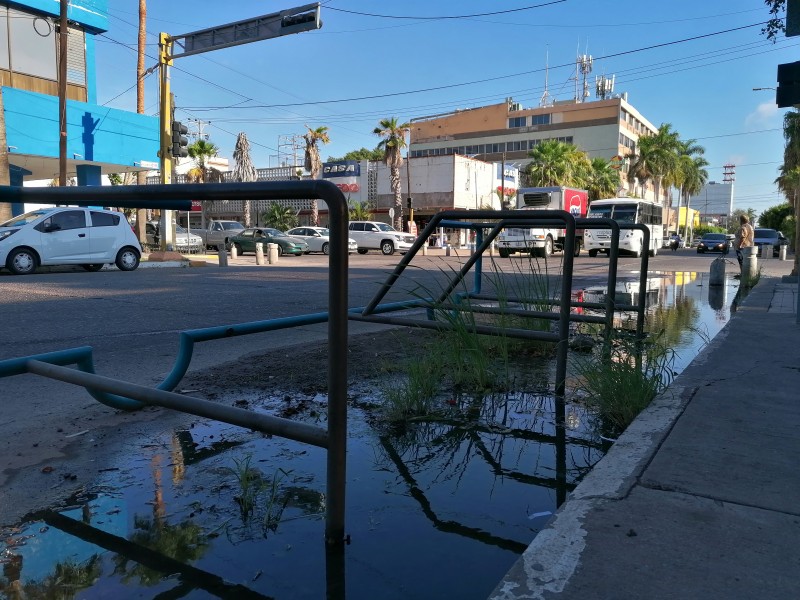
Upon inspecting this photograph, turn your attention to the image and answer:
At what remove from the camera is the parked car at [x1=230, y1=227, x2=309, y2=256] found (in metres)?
31.2

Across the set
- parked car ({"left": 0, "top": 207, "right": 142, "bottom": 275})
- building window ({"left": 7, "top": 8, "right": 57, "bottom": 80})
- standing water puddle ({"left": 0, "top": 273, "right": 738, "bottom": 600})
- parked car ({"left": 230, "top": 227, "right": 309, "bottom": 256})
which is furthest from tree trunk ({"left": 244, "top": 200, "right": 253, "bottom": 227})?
standing water puddle ({"left": 0, "top": 273, "right": 738, "bottom": 600})

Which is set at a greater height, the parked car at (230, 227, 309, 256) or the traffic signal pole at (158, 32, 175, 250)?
the traffic signal pole at (158, 32, 175, 250)

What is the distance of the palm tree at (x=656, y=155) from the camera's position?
73.4 metres

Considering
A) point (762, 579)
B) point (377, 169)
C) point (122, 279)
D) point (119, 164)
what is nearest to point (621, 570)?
point (762, 579)

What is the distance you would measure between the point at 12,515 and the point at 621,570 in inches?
89.2

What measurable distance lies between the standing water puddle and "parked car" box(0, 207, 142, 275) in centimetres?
1309

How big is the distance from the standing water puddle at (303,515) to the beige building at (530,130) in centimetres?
7007

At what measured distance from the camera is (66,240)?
15.5 m

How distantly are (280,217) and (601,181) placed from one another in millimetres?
31159

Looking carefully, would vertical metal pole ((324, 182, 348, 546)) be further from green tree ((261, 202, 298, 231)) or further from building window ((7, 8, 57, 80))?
green tree ((261, 202, 298, 231))

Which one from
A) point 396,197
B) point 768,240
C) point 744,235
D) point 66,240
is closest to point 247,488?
point 66,240

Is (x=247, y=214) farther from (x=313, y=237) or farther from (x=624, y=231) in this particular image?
(x=624, y=231)

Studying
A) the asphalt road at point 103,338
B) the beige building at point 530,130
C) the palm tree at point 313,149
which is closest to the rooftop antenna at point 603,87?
the beige building at point 530,130

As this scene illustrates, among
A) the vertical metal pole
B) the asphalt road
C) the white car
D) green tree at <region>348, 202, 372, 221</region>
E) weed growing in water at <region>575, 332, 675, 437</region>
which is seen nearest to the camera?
the vertical metal pole
